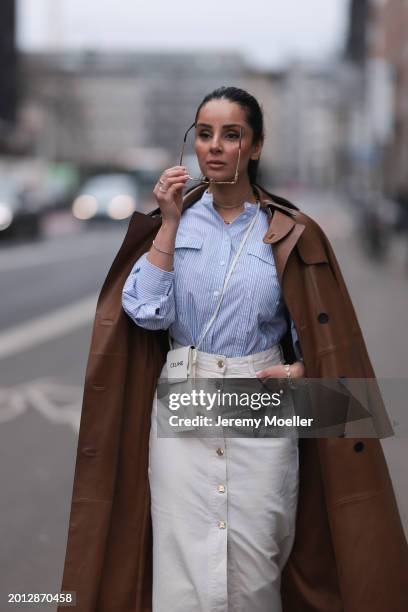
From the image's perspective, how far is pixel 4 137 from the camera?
2630 inches

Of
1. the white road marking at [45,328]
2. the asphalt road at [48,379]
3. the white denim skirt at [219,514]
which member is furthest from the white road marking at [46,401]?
the white denim skirt at [219,514]

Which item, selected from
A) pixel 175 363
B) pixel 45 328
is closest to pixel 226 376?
pixel 175 363

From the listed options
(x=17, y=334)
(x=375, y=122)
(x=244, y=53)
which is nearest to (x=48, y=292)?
(x=17, y=334)

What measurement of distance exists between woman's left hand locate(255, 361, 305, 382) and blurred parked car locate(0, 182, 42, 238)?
2628cm

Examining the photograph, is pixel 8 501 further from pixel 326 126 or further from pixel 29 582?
pixel 326 126

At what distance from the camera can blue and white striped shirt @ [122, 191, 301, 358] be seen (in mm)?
2877

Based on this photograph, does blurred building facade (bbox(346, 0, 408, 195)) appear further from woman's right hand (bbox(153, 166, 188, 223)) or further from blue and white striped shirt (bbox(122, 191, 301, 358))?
woman's right hand (bbox(153, 166, 188, 223))

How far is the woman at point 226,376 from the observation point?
292 centimetres

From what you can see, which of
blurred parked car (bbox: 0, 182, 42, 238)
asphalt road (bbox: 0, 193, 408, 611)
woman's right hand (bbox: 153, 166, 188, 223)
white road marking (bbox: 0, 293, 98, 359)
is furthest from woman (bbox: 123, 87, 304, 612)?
blurred parked car (bbox: 0, 182, 42, 238)

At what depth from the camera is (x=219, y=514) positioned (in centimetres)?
295

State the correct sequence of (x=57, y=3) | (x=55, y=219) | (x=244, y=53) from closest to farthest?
(x=55, y=219)
(x=57, y=3)
(x=244, y=53)

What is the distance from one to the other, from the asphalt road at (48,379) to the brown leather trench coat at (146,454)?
1269 millimetres

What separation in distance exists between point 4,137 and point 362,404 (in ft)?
216

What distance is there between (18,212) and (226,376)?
27.1 m
